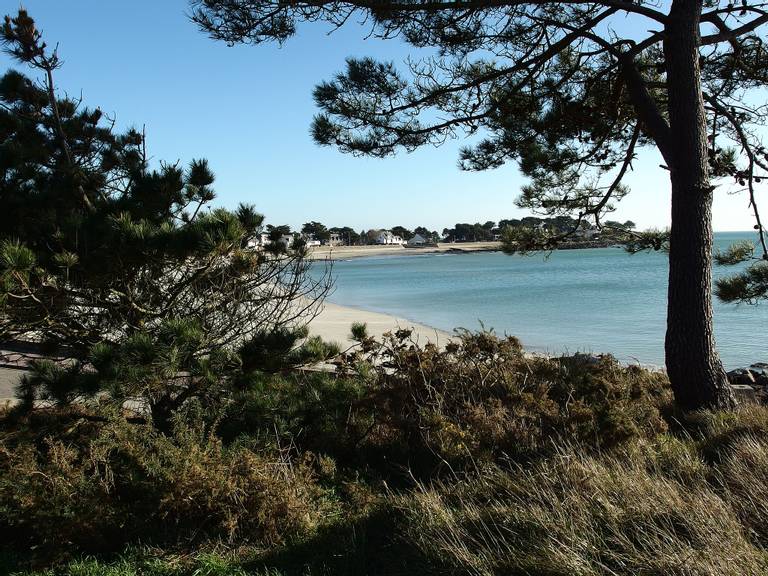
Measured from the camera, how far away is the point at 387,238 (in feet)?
534

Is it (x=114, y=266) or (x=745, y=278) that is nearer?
(x=114, y=266)

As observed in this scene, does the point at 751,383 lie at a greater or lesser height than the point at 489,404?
lesser

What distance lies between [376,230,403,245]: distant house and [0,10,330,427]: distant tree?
154213mm

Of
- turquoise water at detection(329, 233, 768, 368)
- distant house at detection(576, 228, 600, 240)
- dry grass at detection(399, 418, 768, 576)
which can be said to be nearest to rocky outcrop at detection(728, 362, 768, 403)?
turquoise water at detection(329, 233, 768, 368)

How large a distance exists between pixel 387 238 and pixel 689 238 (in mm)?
157054

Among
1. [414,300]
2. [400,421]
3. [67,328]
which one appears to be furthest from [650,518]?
[414,300]

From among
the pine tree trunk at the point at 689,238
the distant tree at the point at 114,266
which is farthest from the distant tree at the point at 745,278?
the distant tree at the point at 114,266

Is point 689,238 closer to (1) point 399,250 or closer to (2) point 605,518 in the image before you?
(2) point 605,518

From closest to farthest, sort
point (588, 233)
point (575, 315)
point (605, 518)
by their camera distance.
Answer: point (605, 518), point (588, 233), point (575, 315)

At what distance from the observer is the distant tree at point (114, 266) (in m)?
3.89

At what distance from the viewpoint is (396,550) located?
3.69 meters

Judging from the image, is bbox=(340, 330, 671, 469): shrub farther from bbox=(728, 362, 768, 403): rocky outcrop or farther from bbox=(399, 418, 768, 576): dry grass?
bbox=(728, 362, 768, 403): rocky outcrop

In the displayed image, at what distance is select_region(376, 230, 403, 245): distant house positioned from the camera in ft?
526

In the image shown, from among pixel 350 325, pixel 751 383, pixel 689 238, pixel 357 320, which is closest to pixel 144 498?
pixel 689 238
